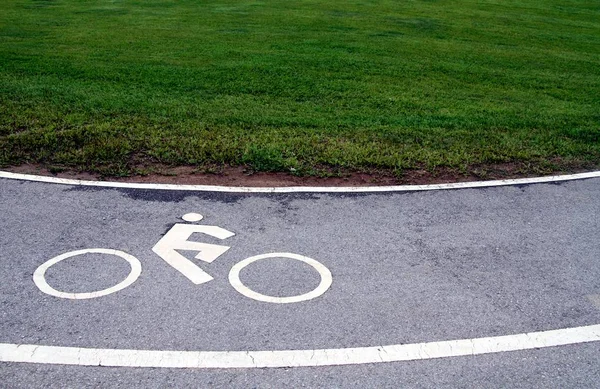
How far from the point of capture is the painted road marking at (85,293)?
5.42 metres

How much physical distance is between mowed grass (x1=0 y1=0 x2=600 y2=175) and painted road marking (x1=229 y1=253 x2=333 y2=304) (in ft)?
8.08

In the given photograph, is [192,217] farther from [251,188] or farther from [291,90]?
[291,90]

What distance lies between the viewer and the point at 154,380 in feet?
14.6

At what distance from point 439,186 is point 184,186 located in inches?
130

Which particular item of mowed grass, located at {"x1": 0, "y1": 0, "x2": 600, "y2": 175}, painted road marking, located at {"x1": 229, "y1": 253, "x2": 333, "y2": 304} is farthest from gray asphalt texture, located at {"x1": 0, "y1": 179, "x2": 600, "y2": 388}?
mowed grass, located at {"x1": 0, "y1": 0, "x2": 600, "y2": 175}

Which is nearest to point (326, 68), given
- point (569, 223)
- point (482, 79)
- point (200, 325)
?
point (482, 79)

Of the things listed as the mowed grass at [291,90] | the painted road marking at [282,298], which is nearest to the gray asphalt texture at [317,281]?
the painted road marking at [282,298]

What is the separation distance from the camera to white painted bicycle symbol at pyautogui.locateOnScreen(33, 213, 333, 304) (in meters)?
5.49

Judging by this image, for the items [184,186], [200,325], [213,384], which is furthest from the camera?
[184,186]

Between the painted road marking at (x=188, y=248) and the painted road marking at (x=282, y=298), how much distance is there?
10.2 inches

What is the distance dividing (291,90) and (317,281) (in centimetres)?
734

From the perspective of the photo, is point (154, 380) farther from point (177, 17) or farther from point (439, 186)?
point (177, 17)

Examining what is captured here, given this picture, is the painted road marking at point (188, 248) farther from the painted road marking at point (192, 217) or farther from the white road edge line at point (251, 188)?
the white road edge line at point (251, 188)

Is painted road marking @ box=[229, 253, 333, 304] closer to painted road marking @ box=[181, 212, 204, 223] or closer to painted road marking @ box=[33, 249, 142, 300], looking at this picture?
painted road marking @ box=[33, 249, 142, 300]
